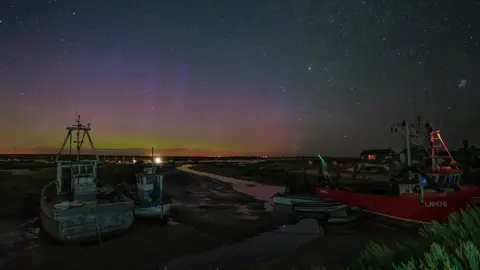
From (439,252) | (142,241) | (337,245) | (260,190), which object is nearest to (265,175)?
(260,190)

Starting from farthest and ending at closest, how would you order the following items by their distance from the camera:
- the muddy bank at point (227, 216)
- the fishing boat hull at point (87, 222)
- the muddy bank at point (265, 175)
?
the muddy bank at point (265, 175)
the muddy bank at point (227, 216)
the fishing boat hull at point (87, 222)

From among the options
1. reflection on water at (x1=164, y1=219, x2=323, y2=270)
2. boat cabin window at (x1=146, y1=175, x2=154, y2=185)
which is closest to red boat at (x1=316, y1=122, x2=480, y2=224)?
reflection on water at (x1=164, y1=219, x2=323, y2=270)

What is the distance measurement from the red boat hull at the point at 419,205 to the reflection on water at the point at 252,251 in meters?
6.30

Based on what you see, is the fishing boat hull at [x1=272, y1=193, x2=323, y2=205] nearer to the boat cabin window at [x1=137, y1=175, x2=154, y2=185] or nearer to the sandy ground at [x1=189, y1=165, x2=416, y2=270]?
the sandy ground at [x1=189, y1=165, x2=416, y2=270]

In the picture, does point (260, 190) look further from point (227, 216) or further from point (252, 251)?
point (252, 251)

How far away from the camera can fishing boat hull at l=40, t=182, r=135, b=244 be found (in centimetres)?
1811

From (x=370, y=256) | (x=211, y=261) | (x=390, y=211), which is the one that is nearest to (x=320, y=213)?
(x=390, y=211)

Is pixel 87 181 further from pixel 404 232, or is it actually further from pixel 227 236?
pixel 404 232

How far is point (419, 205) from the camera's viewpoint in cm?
2239

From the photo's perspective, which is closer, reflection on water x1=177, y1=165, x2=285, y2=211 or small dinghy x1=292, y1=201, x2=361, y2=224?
small dinghy x1=292, y1=201, x2=361, y2=224

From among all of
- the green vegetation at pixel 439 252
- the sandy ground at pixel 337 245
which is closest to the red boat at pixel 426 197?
the sandy ground at pixel 337 245

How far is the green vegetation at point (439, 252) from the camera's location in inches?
173

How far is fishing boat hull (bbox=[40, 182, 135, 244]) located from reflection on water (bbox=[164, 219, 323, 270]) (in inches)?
242

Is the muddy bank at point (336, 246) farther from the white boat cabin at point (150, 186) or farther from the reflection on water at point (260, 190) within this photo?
the white boat cabin at point (150, 186)
